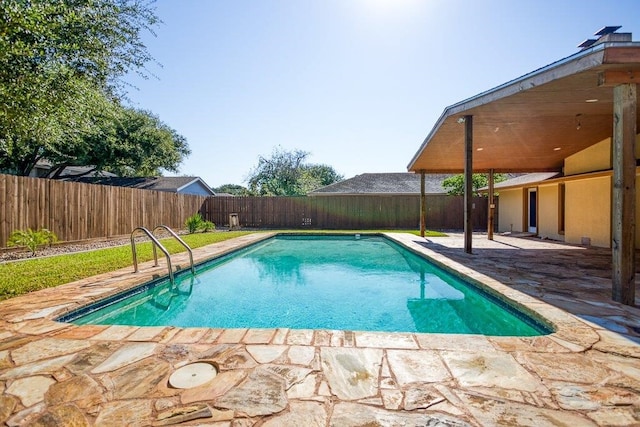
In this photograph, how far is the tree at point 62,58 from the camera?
171 inches

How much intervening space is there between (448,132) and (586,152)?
538cm

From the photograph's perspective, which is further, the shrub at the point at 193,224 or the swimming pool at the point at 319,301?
the shrub at the point at 193,224

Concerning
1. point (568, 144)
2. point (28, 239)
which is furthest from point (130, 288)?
point (568, 144)

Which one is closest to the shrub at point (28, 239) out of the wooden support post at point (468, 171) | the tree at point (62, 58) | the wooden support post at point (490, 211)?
the tree at point (62, 58)

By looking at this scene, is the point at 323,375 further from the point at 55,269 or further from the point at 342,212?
the point at 342,212

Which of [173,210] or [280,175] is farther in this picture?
[280,175]

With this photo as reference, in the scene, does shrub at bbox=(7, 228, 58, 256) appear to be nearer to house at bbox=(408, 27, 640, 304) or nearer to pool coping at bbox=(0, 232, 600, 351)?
pool coping at bbox=(0, 232, 600, 351)

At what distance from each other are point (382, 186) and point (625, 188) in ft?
54.5

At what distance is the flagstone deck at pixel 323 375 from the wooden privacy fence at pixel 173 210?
5.91 m

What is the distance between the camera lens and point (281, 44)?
9.92m

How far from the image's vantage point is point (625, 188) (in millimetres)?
3412

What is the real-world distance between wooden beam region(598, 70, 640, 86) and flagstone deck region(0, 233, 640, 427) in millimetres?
2395

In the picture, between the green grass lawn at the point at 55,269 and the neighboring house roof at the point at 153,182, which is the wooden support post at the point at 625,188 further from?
the neighboring house roof at the point at 153,182

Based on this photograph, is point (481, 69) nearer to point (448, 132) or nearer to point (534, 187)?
point (448, 132)
